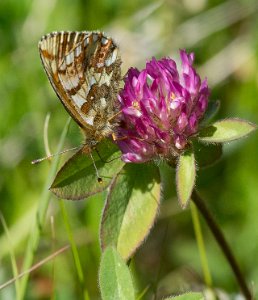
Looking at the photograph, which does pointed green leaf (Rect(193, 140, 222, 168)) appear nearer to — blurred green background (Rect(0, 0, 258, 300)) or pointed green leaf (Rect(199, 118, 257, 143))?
pointed green leaf (Rect(199, 118, 257, 143))

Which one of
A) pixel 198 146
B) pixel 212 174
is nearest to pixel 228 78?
pixel 212 174

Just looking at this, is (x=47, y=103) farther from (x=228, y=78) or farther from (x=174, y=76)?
(x=174, y=76)

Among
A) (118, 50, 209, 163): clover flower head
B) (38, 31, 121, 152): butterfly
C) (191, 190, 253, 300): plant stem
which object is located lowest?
(191, 190, 253, 300): plant stem

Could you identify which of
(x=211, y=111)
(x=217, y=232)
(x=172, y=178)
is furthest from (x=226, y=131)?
(x=172, y=178)

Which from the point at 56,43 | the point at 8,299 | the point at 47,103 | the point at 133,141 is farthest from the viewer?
the point at 47,103

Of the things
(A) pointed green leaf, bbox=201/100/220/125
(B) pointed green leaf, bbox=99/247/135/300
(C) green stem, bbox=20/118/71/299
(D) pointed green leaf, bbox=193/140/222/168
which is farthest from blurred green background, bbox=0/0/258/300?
(B) pointed green leaf, bbox=99/247/135/300

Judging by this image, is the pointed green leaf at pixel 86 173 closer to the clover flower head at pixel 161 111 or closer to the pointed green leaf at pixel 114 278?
the clover flower head at pixel 161 111
